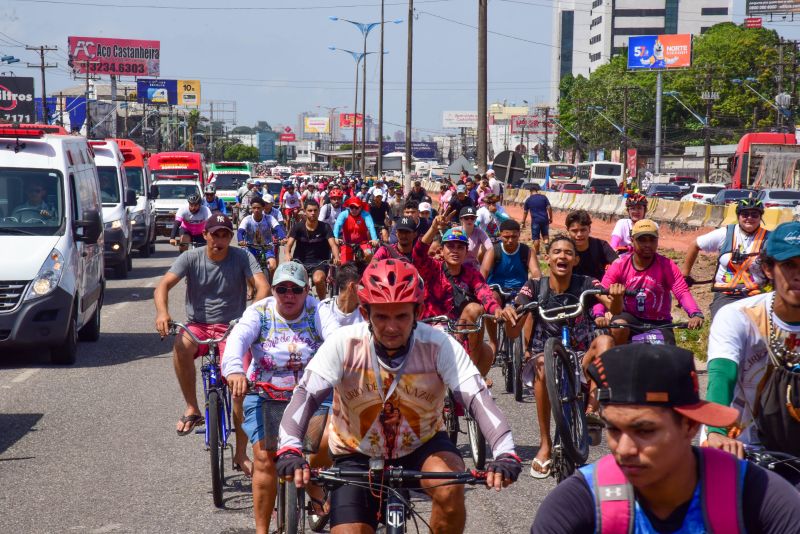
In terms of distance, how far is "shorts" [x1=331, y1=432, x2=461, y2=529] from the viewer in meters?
4.62

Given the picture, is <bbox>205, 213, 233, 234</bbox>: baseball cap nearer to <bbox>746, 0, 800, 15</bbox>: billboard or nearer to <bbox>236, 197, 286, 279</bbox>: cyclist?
<bbox>236, 197, 286, 279</bbox>: cyclist

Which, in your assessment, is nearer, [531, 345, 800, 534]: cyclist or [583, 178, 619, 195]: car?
[531, 345, 800, 534]: cyclist

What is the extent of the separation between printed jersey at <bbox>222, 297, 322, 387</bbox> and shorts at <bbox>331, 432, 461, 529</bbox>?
195 cm

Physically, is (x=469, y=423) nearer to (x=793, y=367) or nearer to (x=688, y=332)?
(x=793, y=367)

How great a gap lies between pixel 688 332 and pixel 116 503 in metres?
9.99

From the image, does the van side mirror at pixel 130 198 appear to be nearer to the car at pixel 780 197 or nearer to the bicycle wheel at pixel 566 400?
the bicycle wheel at pixel 566 400

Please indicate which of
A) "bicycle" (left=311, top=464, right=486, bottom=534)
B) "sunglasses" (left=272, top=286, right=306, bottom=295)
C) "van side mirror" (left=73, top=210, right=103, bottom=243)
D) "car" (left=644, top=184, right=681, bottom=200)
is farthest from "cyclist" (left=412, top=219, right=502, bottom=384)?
"car" (left=644, top=184, right=681, bottom=200)

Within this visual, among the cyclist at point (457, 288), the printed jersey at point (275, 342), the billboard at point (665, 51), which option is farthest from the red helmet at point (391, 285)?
the billboard at point (665, 51)

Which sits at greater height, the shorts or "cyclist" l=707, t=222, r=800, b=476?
"cyclist" l=707, t=222, r=800, b=476

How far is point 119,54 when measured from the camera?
135 meters

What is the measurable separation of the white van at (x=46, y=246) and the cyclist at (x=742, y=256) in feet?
22.9

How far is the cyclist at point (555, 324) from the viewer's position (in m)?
8.45

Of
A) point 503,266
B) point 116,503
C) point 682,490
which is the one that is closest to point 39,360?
point 503,266

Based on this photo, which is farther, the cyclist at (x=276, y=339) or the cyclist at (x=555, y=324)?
the cyclist at (x=555, y=324)
